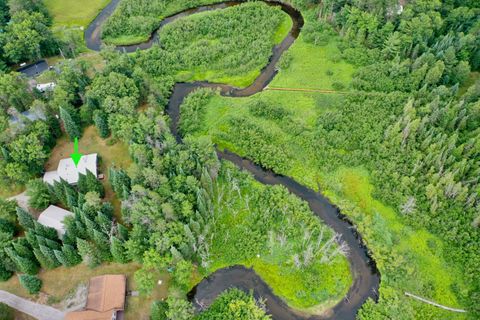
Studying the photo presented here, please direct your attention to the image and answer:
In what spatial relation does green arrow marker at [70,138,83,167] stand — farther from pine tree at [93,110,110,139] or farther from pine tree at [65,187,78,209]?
pine tree at [65,187,78,209]

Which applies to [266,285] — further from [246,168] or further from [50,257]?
[50,257]

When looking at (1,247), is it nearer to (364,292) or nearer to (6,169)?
(6,169)

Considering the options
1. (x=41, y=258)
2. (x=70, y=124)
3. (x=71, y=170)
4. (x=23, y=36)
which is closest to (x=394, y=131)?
(x=71, y=170)

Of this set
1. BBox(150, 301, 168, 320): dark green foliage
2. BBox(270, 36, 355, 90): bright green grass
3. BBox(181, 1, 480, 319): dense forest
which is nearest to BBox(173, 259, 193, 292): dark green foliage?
BBox(150, 301, 168, 320): dark green foliage

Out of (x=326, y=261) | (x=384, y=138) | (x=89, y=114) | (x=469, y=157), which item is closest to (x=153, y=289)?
(x=326, y=261)

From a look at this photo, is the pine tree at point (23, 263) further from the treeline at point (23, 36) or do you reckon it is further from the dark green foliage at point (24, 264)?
the treeline at point (23, 36)
